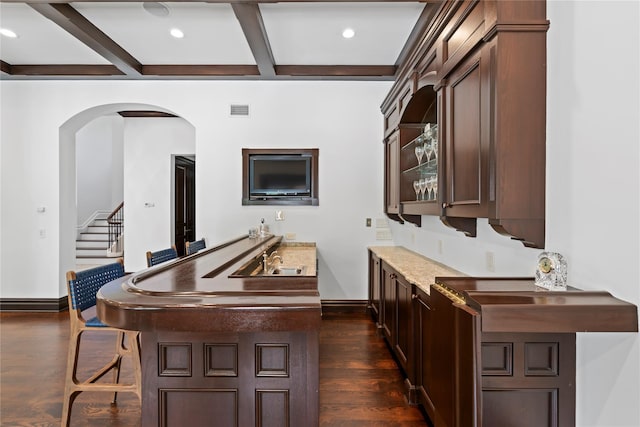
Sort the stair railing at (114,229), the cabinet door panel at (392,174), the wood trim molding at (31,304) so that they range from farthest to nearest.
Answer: the stair railing at (114,229) < the wood trim molding at (31,304) < the cabinet door panel at (392,174)

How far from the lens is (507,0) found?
1469 mm

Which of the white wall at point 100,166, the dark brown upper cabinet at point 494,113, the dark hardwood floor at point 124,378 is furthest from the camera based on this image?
the white wall at point 100,166

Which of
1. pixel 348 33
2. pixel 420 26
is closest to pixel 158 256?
pixel 348 33

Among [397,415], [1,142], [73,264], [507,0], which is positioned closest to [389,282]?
[397,415]

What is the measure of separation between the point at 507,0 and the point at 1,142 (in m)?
5.79

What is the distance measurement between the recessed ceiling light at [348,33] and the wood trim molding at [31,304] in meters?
4.81

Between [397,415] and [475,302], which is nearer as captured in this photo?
[475,302]

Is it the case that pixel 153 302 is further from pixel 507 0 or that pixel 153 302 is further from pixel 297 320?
pixel 507 0

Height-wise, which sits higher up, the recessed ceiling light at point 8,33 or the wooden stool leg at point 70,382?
the recessed ceiling light at point 8,33

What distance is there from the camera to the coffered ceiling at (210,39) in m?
2.95

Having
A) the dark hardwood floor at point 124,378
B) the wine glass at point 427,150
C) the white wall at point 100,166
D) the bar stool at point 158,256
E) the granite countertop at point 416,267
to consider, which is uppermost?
the white wall at point 100,166

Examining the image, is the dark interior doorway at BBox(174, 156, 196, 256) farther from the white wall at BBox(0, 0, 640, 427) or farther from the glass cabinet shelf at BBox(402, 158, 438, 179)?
the glass cabinet shelf at BBox(402, 158, 438, 179)

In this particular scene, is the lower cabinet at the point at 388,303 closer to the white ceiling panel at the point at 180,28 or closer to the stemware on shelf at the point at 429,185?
the stemware on shelf at the point at 429,185

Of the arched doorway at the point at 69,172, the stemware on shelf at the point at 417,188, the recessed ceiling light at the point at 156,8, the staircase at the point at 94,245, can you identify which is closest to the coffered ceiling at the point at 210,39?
the recessed ceiling light at the point at 156,8
